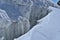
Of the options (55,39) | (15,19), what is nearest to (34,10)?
(15,19)

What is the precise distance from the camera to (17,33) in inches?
51.3

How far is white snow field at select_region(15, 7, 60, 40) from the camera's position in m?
1.20

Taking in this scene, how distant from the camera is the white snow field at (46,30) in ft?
3.94

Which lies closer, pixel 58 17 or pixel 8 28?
pixel 8 28

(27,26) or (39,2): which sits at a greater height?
(39,2)

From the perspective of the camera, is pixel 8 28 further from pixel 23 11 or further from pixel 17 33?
pixel 23 11

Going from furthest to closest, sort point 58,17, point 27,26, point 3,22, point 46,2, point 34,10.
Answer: point 46,2 → point 34,10 → point 58,17 → point 27,26 → point 3,22

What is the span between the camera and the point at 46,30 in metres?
1.32

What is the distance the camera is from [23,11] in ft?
4.64

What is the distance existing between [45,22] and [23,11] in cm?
24

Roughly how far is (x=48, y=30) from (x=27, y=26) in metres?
0.21

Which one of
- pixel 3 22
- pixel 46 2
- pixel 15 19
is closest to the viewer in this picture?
pixel 3 22

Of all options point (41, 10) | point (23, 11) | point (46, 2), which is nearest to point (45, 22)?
point (23, 11)

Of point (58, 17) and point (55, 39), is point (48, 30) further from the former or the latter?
point (58, 17)
